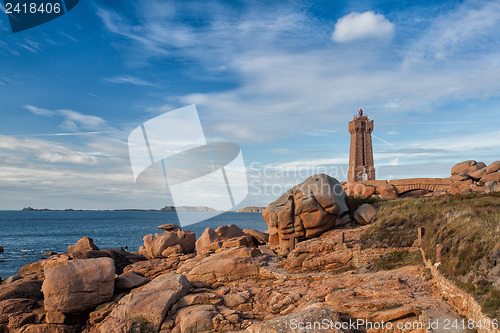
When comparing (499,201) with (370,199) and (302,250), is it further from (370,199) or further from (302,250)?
(302,250)

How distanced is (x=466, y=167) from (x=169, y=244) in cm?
4059

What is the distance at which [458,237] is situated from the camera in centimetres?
1473

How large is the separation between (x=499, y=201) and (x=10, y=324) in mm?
28984

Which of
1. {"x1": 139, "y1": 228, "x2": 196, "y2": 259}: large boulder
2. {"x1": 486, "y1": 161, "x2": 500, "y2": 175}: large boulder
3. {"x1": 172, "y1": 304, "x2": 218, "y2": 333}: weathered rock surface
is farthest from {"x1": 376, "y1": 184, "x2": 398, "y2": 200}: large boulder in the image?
{"x1": 172, "y1": 304, "x2": 218, "y2": 333}: weathered rock surface

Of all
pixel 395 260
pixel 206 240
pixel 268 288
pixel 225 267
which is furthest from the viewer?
pixel 206 240

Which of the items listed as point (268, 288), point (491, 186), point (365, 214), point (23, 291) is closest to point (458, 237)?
point (268, 288)

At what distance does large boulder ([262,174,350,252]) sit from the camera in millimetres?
25203

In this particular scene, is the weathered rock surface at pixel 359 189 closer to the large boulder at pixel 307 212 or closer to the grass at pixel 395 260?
the large boulder at pixel 307 212

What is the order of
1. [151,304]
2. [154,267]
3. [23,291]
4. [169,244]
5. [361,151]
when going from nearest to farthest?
[151,304] < [23,291] < [154,267] < [169,244] < [361,151]

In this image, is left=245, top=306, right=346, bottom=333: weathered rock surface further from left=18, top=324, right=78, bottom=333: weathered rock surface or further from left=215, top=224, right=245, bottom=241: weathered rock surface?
left=215, top=224, right=245, bottom=241: weathered rock surface

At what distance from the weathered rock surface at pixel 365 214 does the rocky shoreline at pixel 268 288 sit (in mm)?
77

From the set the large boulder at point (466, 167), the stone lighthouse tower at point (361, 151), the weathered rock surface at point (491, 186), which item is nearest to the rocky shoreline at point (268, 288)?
the weathered rock surface at point (491, 186)

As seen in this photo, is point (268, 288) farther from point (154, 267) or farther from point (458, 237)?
point (154, 267)

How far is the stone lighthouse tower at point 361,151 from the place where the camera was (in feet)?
225
